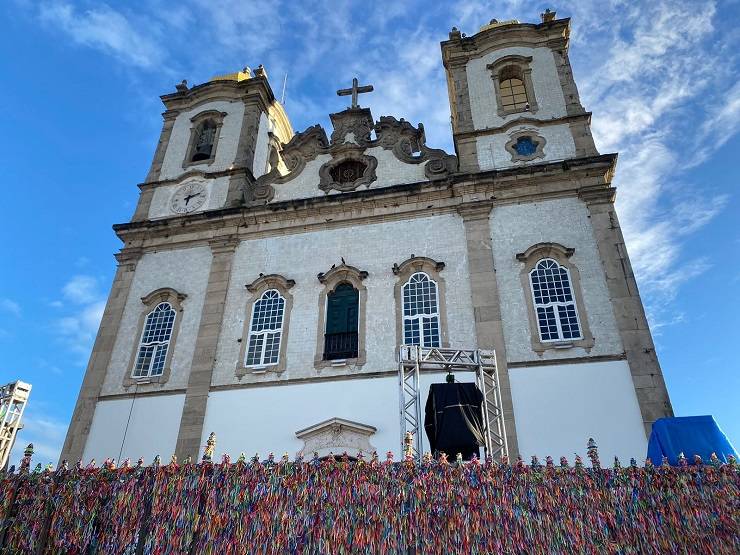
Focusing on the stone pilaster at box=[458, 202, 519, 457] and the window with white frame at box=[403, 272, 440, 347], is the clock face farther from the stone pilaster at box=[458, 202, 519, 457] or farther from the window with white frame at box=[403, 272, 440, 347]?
the stone pilaster at box=[458, 202, 519, 457]

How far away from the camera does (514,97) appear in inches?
763

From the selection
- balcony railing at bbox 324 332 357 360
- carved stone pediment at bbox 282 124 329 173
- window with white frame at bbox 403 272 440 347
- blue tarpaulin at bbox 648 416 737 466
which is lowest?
blue tarpaulin at bbox 648 416 737 466

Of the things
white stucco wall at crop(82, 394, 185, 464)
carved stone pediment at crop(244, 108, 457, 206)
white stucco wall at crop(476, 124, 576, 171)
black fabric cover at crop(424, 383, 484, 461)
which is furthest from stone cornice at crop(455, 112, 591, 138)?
white stucco wall at crop(82, 394, 185, 464)

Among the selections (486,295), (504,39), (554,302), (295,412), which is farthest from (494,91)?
(295,412)

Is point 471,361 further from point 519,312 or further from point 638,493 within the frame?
point 638,493

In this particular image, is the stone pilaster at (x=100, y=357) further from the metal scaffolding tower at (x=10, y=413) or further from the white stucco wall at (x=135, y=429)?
the metal scaffolding tower at (x=10, y=413)

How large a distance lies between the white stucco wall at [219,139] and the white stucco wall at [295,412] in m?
9.02

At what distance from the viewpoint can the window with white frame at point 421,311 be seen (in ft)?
47.7

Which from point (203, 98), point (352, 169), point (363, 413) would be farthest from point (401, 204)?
point (203, 98)

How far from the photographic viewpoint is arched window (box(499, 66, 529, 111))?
19031 mm

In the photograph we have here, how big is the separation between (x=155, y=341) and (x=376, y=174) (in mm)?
8197

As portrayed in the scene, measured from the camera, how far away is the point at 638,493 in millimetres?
7875

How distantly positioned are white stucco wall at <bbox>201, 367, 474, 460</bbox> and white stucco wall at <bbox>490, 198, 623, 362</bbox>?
1.86 meters

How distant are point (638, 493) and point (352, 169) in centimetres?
1347
